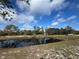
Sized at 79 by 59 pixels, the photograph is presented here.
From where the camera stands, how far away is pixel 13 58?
464 inches

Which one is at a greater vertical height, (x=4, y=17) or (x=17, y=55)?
(x=4, y=17)

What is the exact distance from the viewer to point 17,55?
1264cm

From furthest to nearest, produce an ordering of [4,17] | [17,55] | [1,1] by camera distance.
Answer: [4,17], [1,1], [17,55]

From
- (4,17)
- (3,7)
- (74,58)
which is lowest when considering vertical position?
(74,58)

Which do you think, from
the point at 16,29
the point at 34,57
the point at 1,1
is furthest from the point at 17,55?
the point at 16,29

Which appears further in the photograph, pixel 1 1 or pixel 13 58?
pixel 1 1

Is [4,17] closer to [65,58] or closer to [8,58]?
[8,58]

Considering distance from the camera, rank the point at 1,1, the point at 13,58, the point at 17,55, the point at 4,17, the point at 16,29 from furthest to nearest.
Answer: the point at 16,29 → the point at 4,17 → the point at 1,1 → the point at 17,55 → the point at 13,58

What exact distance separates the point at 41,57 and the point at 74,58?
3126 millimetres

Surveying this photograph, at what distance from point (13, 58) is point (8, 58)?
41cm

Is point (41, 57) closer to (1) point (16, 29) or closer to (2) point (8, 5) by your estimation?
(2) point (8, 5)

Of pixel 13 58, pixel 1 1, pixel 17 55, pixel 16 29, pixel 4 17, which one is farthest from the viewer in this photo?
pixel 16 29

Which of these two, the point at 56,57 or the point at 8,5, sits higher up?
the point at 8,5

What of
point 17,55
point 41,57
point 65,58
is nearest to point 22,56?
point 17,55
